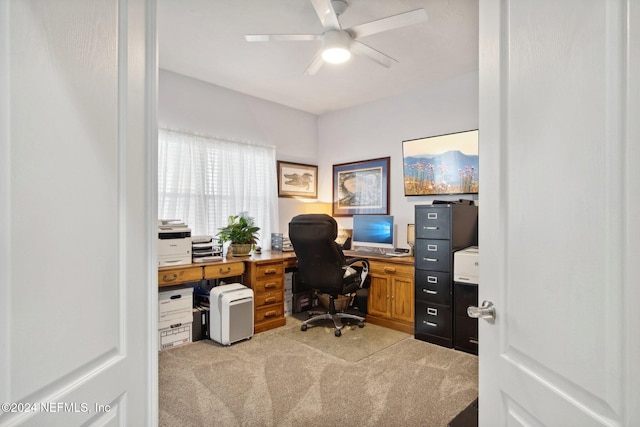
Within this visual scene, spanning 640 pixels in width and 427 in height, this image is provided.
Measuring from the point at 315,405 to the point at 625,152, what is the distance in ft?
7.05

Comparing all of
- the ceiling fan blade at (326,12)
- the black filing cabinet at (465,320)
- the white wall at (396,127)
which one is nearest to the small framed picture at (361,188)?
the white wall at (396,127)

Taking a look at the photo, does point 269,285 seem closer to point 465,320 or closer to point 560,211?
point 465,320

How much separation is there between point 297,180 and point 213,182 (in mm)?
1337

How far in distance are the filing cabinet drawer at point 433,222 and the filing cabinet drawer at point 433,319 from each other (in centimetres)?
69

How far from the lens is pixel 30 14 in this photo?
61 cm

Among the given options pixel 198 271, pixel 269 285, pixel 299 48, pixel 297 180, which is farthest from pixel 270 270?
pixel 299 48

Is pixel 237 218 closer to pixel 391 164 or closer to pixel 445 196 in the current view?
pixel 391 164

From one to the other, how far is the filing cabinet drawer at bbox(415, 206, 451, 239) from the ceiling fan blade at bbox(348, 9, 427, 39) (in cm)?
170

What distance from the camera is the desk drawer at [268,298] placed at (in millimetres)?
3525

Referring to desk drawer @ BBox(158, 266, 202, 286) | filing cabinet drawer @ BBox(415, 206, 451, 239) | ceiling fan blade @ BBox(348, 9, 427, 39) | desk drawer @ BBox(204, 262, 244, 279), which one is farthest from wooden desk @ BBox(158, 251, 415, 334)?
ceiling fan blade @ BBox(348, 9, 427, 39)

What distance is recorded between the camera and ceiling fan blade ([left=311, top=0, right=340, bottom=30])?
6.78 ft

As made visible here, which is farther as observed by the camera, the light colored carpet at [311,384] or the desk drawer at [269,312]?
the desk drawer at [269,312]

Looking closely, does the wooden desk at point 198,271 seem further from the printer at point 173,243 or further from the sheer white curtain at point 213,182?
the sheer white curtain at point 213,182

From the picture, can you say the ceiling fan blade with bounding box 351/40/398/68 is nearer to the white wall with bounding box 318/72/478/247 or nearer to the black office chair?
the white wall with bounding box 318/72/478/247
